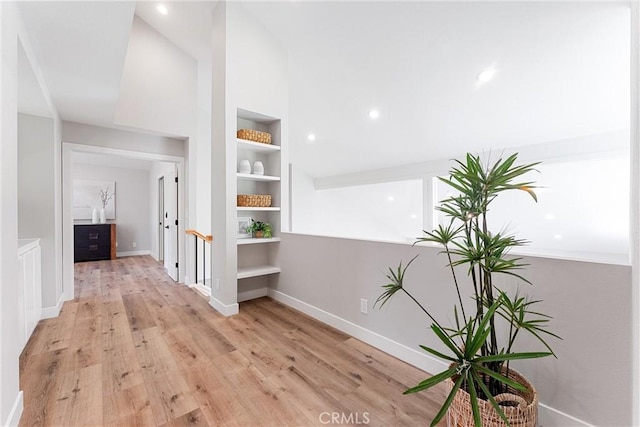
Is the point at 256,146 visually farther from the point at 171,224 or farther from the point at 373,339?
the point at 171,224

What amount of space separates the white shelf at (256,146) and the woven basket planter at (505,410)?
2727 millimetres

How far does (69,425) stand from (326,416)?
1346 mm

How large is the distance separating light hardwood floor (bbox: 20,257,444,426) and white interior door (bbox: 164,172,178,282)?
5.17 ft

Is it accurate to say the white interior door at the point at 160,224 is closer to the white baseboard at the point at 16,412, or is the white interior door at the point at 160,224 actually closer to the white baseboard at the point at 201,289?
the white baseboard at the point at 201,289

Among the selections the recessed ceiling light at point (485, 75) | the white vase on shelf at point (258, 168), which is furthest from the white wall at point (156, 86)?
the recessed ceiling light at point (485, 75)

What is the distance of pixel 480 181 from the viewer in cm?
122

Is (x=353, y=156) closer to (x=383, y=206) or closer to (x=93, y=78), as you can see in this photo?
(x=383, y=206)

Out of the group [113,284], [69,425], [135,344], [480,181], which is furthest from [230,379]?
[113,284]

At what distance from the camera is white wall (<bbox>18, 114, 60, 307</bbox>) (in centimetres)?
281

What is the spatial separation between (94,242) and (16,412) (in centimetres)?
595

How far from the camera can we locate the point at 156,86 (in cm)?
381

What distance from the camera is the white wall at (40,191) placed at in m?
2.81

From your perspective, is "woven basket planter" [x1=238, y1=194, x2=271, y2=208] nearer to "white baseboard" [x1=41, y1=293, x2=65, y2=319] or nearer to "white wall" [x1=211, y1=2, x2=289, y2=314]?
"white wall" [x1=211, y1=2, x2=289, y2=314]

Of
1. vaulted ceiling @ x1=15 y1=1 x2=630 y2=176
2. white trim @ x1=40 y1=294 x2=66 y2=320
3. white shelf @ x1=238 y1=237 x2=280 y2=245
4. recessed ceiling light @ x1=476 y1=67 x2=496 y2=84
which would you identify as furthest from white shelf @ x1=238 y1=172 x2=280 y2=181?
recessed ceiling light @ x1=476 y1=67 x2=496 y2=84
